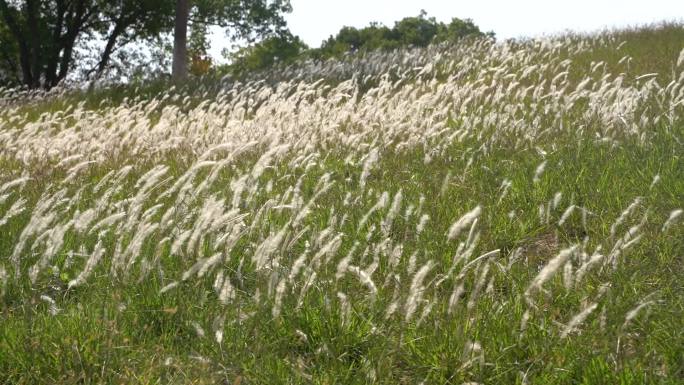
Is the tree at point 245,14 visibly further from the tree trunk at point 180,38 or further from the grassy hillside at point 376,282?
the grassy hillside at point 376,282

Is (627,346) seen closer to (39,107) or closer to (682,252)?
(682,252)

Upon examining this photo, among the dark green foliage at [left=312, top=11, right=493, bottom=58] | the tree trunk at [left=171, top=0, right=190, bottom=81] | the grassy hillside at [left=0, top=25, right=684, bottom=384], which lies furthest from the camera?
the dark green foliage at [left=312, top=11, right=493, bottom=58]

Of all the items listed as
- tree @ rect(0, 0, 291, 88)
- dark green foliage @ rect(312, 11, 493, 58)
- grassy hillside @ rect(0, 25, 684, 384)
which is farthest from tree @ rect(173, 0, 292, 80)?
dark green foliage @ rect(312, 11, 493, 58)

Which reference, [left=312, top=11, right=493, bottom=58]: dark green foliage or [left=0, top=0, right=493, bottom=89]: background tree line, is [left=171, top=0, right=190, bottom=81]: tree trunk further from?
[left=312, top=11, right=493, bottom=58]: dark green foliage

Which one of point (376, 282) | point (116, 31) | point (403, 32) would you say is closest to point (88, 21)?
point (116, 31)

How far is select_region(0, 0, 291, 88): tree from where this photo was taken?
2055 centimetres

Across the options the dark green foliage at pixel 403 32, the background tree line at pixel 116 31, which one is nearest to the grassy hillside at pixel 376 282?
the background tree line at pixel 116 31

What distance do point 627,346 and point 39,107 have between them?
1104 centimetres

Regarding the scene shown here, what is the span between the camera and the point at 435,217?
3.94 m

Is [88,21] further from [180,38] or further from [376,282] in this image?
[376,282]

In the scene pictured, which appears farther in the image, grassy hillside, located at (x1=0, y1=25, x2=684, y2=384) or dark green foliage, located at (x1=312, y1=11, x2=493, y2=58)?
dark green foliage, located at (x1=312, y1=11, x2=493, y2=58)

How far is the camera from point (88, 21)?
2303 cm

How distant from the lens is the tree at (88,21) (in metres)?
20.5

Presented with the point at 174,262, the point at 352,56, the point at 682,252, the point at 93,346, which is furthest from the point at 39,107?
the point at 682,252
